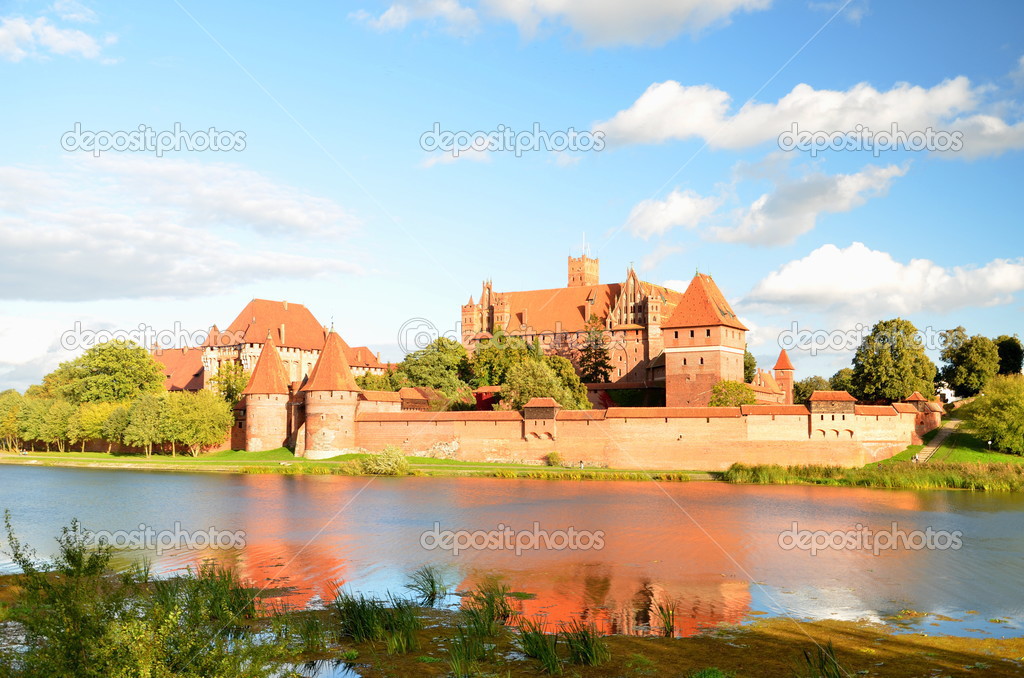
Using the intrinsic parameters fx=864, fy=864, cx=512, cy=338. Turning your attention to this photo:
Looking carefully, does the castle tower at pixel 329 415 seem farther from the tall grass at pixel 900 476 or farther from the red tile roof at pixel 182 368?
the red tile roof at pixel 182 368

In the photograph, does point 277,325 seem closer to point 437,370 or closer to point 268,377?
point 437,370

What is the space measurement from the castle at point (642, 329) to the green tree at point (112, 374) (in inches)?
1005

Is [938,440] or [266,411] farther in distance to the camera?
[266,411]

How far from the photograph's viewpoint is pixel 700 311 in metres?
46.6

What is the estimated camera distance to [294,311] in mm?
64562

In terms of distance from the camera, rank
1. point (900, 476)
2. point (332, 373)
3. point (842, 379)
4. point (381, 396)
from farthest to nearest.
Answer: point (842, 379), point (381, 396), point (332, 373), point (900, 476)

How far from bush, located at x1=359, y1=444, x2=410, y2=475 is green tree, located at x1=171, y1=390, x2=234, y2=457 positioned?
12.2 m

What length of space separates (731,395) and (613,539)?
2420 cm

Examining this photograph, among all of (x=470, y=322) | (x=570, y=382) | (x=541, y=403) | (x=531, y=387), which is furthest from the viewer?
(x=470, y=322)

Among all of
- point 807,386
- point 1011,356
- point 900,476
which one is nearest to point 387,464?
point 900,476

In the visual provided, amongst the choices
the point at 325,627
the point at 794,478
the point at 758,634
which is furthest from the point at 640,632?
the point at 794,478

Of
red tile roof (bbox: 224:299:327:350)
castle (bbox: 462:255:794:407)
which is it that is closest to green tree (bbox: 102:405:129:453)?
red tile roof (bbox: 224:299:327:350)

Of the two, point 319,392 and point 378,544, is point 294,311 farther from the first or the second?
point 378,544

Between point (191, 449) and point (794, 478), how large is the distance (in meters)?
30.1
